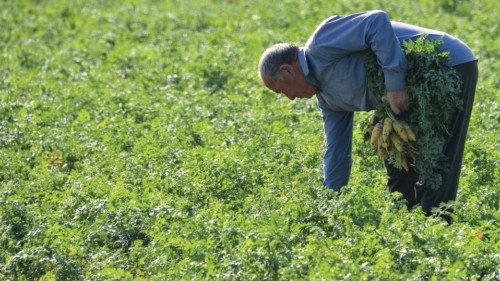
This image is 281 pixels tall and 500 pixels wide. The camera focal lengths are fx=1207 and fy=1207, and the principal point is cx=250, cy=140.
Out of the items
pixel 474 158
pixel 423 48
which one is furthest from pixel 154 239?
pixel 474 158

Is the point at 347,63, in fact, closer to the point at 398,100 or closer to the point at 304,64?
the point at 304,64

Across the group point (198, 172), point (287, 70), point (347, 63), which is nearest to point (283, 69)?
point (287, 70)

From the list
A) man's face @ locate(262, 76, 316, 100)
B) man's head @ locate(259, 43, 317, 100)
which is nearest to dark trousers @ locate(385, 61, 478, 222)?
man's face @ locate(262, 76, 316, 100)

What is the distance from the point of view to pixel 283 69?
819 cm

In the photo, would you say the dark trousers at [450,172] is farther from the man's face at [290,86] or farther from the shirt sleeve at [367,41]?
the man's face at [290,86]

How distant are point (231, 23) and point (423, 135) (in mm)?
7687

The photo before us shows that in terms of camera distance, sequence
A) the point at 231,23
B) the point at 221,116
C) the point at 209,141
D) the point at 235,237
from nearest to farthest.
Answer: the point at 235,237
the point at 209,141
the point at 221,116
the point at 231,23

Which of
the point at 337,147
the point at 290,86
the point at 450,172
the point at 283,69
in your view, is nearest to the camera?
the point at 283,69

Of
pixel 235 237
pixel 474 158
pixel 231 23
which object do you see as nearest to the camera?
pixel 235 237

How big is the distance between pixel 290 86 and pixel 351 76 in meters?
0.42

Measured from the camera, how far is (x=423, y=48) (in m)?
8.09

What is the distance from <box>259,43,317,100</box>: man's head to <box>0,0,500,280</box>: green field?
0.80 metres

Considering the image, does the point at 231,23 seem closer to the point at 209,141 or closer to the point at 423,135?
the point at 209,141

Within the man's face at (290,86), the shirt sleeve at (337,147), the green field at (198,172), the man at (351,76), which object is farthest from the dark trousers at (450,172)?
the man's face at (290,86)
